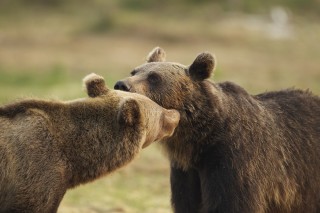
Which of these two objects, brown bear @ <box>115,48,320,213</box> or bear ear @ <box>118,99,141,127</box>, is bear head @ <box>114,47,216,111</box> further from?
bear ear @ <box>118,99,141,127</box>

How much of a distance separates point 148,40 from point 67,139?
22585 mm

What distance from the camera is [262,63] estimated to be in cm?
2552

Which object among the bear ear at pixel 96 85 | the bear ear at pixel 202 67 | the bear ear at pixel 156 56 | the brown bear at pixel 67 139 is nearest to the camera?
the brown bear at pixel 67 139

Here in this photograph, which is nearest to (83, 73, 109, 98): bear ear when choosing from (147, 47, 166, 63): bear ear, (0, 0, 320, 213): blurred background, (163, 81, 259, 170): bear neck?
(163, 81, 259, 170): bear neck

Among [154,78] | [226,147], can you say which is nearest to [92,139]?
[154,78]

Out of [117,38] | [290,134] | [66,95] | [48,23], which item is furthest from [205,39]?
[290,134]

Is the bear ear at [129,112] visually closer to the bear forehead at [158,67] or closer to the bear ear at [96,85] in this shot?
the bear ear at [96,85]

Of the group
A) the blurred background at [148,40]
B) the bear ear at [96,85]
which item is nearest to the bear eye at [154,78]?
the bear ear at [96,85]

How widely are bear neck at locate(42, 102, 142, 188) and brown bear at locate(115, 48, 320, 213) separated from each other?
1.50ft

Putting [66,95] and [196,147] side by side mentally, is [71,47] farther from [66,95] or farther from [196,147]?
[196,147]

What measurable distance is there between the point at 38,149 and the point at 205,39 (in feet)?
74.9

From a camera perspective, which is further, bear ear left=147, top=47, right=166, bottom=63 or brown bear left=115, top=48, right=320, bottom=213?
bear ear left=147, top=47, right=166, bottom=63

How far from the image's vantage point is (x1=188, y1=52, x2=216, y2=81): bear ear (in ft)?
24.7

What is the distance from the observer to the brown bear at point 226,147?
7.26m
